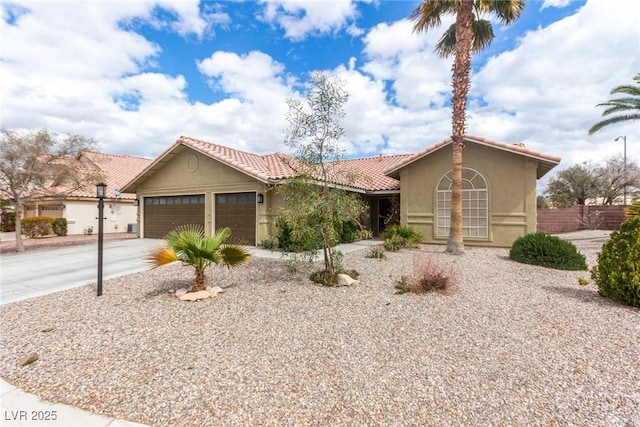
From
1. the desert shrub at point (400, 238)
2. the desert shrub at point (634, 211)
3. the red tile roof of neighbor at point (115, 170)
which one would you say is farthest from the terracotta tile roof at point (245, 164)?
the desert shrub at point (634, 211)

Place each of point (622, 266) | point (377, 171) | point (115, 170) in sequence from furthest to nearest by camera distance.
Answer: point (115, 170), point (377, 171), point (622, 266)

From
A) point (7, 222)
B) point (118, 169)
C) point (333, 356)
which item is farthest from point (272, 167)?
point (7, 222)

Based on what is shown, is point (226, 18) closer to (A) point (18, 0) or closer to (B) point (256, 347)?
(A) point (18, 0)

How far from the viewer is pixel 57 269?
9406mm

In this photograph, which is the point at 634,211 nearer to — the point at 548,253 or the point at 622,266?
the point at 622,266

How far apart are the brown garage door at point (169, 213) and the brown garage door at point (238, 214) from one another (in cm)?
134

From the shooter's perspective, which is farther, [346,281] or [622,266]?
[346,281]

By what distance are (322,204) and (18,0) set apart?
31.7 ft

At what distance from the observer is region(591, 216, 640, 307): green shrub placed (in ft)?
18.5

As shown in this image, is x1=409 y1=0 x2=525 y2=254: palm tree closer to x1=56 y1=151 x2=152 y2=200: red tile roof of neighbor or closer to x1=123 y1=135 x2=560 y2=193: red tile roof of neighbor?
x1=123 y1=135 x2=560 y2=193: red tile roof of neighbor

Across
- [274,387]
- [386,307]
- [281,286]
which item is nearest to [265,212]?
[281,286]

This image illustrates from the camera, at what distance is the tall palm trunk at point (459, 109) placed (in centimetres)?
1168

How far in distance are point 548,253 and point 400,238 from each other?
209 inches

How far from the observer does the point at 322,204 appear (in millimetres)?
6840
